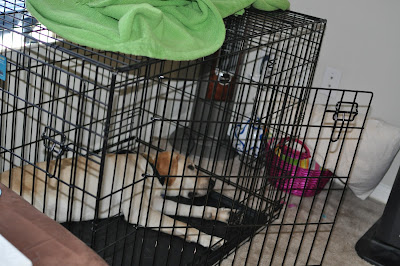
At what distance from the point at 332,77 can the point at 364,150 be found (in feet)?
1.36

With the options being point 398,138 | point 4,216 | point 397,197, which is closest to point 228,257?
point 397,197

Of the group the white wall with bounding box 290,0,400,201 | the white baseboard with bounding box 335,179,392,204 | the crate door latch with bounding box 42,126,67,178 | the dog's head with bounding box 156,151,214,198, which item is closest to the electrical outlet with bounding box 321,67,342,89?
the white wall with bounding box 290,0,400,201

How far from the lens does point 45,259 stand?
1052 millimetres

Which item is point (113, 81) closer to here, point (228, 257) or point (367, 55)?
point (228, 257)

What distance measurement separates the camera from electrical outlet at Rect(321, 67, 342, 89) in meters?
2.62

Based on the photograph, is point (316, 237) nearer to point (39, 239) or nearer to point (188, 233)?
point (188, 233)

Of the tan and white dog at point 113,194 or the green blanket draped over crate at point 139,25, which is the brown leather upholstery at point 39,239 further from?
the tan and white dog at point 113,194

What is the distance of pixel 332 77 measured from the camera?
2633 millimetres

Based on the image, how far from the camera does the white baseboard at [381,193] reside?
8.58 feet

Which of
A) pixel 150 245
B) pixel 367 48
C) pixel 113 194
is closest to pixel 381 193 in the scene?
pixel 367 48

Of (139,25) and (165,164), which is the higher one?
(139,25)

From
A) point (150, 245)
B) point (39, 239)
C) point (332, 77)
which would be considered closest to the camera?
point (39, 239)

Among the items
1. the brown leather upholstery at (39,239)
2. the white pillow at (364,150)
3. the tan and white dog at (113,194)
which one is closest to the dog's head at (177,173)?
the tan and white dog at (113,194)

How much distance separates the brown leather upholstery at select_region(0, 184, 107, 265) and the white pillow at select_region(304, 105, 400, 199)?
145 centimetres
